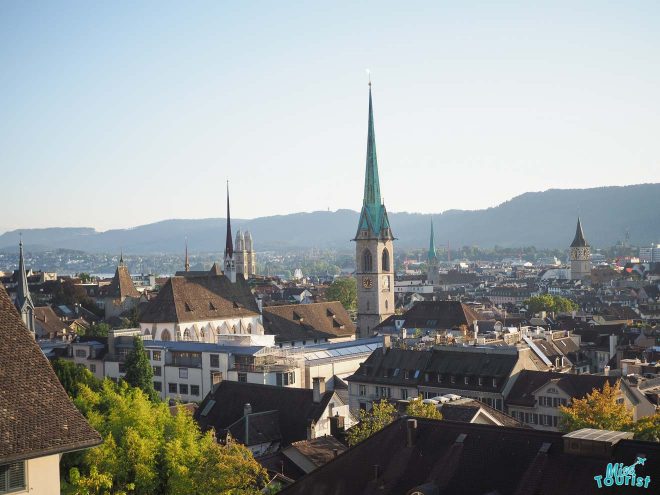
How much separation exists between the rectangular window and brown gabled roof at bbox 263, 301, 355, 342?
71.6 m

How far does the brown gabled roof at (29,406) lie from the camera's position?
50.8 feet

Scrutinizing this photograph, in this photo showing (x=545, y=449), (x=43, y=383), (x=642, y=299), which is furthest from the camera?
(x=642, y=299)

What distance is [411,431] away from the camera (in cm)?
2741

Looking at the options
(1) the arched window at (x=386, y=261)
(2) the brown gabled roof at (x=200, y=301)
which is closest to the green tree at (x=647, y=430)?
(2) the brown gabled roof at (x=200, y=301)

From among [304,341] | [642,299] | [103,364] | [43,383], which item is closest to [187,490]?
[43,383]

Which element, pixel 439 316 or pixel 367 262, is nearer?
pixel 439 316

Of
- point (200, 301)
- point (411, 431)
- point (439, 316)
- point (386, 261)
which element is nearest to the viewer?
point (411, 431)

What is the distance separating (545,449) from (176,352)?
49.7m

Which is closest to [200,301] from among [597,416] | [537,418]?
[537,418]

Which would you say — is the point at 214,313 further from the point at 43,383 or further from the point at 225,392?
the point at 43,383

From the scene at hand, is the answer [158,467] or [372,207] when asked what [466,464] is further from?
[372,207]

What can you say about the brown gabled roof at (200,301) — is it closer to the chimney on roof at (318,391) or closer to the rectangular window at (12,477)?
the chimney on roof at (318,391)

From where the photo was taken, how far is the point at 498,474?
969 inches

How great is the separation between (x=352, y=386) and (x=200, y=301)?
26.0 m
